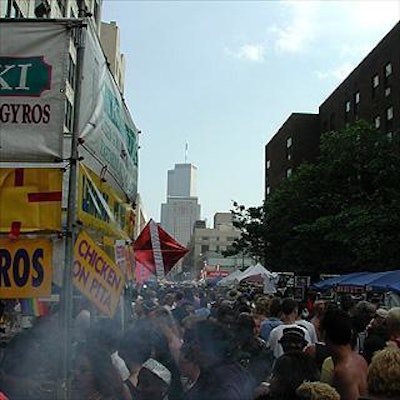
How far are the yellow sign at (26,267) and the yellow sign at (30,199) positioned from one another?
94mm

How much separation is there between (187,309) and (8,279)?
7809mm

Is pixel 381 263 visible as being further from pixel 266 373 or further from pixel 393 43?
pixel 266 373

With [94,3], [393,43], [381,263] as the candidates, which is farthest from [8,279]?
[94,3]

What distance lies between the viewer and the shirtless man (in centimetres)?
452

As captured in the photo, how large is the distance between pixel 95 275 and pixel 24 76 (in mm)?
1301

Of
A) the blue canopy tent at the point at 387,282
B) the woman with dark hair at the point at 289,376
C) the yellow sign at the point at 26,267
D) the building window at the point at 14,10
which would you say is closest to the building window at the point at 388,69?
the building window at the point at 14,10

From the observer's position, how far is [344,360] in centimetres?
476

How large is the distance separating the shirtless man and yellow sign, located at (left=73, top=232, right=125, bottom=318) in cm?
157

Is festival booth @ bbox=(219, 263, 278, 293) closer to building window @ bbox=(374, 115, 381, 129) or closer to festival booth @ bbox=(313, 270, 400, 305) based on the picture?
festival booth @ bbox=(313, 270, 400, 305)

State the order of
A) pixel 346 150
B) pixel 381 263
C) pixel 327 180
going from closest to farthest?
pixel 381 263 → pixel 346 150 → pixel 327 180

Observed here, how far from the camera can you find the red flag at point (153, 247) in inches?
399

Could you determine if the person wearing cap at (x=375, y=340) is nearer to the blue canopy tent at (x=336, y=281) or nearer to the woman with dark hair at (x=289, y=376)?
the woman with dark hair at (x=289, y=376)

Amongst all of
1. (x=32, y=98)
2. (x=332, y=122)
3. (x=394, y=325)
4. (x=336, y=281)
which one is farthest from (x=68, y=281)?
(x=332, y=122)

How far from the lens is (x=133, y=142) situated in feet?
22.1
